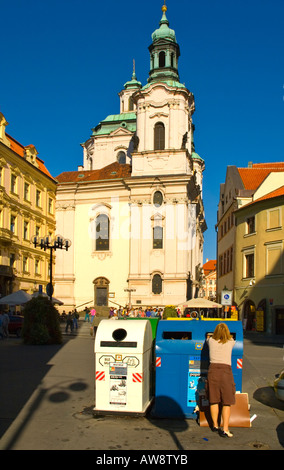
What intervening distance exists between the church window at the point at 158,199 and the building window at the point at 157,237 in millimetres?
2459

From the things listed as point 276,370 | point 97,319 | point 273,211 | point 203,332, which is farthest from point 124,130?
point 203,332

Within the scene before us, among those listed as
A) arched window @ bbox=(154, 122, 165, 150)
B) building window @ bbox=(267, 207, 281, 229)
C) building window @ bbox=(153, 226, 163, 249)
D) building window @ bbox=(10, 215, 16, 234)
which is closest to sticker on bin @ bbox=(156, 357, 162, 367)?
building window @ bbox=(267, 207, 281, 229)

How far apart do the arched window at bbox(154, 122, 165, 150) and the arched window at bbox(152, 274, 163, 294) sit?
1385 cm

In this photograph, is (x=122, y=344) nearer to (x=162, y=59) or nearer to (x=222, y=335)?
(x=222, y=335)

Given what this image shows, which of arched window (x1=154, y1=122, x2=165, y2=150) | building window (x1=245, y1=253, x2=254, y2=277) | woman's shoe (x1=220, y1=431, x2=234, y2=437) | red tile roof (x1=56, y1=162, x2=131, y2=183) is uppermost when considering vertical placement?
arched window (x1=154, y1=122, x2=165, y2=150)

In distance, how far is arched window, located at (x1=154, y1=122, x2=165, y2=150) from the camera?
2100 inches

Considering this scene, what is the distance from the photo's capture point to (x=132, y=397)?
840cm

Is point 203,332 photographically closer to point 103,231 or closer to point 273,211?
point 273,211

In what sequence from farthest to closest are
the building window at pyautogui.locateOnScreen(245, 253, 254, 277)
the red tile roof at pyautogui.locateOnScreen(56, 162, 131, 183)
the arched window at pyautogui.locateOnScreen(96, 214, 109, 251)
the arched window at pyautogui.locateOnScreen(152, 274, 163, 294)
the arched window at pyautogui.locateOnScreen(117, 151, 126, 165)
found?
the arched window at pyautogui.locateOnScreen(117, 151, 126, 165)
the red tile roof at pyautogui.locateOnScreen(56, 162, 131, 183)
the arched window at pyautogui.locateOnScreen(96, 214, 109, 251)
the arched window at pyautogui.locateOnScreen(152, 274, 163, 294)
the building window at pyautogui.locateOnScreen(245, 253, 254, 277)

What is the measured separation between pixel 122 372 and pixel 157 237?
4261cm

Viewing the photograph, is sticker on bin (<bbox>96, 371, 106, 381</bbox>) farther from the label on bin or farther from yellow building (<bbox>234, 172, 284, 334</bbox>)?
yellow building (<bbox>234, 172, 284, 334</bbox>)

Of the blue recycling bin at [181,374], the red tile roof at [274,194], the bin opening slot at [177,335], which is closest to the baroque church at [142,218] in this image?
the red tile roof at [274,194]

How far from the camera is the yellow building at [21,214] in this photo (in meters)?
39.3

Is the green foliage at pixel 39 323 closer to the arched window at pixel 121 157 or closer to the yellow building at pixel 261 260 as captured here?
the yellow building at pixel 261 260
